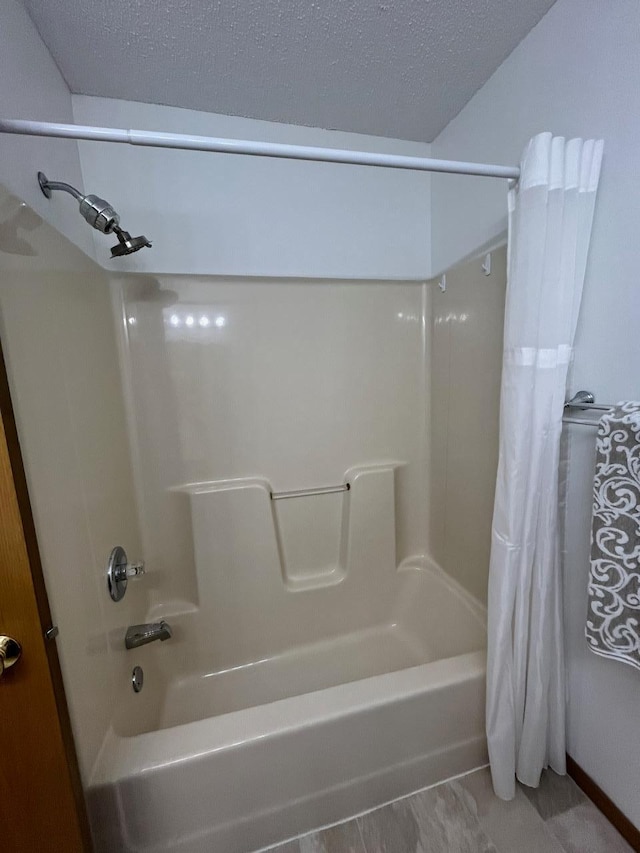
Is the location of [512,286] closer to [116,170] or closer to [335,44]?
[335,44]

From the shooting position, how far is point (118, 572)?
1111 mm

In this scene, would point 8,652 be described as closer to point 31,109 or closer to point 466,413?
point 31,109

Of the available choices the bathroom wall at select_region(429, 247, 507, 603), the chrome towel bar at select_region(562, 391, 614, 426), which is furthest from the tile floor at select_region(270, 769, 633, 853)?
the chrome towel bar at select_region(562, 391, 614, 426)

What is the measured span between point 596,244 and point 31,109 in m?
1.58

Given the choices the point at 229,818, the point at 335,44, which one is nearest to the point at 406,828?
the point at 229,818

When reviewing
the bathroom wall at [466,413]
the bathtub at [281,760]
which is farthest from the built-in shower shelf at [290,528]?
the bathtub at [281,760]

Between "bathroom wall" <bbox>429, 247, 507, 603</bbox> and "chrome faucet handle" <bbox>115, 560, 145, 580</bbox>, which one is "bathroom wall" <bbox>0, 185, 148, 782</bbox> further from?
"bathroom wall" <bbox>429, 247, 507, 603</bbox>

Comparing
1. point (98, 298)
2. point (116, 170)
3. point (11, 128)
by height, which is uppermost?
point (116, 170)

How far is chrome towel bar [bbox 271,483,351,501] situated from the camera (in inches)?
64.6

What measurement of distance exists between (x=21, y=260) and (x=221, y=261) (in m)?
0.86

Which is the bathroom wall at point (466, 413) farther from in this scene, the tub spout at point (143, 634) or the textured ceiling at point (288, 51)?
the tub spout at point (143, 634)

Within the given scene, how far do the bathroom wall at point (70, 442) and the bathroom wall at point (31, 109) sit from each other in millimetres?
130

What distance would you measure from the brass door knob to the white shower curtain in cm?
111

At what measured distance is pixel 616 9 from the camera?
87cm
